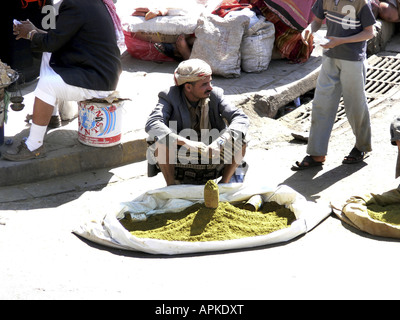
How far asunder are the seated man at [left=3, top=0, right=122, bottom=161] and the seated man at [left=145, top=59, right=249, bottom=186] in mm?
826

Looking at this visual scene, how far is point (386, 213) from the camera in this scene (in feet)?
15.5

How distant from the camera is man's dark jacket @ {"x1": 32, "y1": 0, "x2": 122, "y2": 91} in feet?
17.8

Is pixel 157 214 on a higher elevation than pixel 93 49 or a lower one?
lower

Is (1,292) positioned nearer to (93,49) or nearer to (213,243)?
(213,243)

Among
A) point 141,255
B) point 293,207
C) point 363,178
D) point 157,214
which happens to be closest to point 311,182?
point 363,178

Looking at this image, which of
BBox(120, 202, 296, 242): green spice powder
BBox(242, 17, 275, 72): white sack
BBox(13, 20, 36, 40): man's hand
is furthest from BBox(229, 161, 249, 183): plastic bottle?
BBox(242, 17, 275, 72): white sack

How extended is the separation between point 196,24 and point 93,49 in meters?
2.20

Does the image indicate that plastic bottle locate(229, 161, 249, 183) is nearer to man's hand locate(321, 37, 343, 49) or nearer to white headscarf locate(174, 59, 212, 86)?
white headscarf locate(174, 59, 212, 86)

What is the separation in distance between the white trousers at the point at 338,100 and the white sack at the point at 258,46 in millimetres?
1915

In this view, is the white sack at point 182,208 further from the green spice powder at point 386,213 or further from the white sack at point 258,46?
the white sack at point 258,46

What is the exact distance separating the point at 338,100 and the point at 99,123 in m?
2.02

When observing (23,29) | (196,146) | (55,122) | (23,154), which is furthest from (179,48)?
(196,146)

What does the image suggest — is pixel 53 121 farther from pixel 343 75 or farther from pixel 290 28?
pixel 290 28

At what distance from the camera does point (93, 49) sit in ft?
18.5
